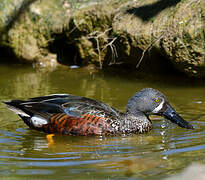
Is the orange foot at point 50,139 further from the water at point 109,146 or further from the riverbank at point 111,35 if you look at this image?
the riverbank at point 111,35

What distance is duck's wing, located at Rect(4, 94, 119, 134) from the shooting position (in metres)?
6.27

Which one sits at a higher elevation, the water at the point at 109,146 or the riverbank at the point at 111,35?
the riverbank at the point at 111,35

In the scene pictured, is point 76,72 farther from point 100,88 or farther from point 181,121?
point 181,121

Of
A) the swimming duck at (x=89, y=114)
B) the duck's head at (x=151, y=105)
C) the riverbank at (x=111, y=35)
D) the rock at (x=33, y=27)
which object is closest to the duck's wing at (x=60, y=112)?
the swimming duck at (x=89, y=114)

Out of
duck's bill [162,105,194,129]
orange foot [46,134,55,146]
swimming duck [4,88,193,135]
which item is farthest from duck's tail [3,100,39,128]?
duck's bill [162,105,194,129]

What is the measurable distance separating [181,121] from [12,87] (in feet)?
13.0

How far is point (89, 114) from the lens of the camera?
6270 mm

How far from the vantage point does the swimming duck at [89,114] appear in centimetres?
623

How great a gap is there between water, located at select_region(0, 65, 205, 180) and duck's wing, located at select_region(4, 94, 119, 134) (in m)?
0.17

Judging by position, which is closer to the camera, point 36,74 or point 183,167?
point 183,167

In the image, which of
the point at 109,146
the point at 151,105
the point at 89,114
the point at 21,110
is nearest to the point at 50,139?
the point at 89,114

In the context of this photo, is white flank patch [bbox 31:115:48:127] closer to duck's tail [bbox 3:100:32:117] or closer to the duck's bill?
duck's tail [bbox 3:100:32:117]

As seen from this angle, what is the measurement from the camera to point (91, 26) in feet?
32.9

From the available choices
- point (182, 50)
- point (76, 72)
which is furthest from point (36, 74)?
point (182, 50)
